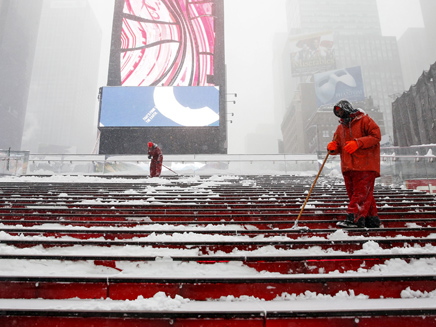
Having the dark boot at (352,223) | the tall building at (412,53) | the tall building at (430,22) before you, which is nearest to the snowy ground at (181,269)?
the dark boot at (352,223)

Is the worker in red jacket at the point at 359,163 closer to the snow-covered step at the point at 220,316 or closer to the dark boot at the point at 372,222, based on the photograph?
the dark boot at the point at 372,222

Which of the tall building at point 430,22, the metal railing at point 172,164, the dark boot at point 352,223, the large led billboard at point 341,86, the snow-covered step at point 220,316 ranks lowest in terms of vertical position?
the snow-covered step at point 220,316

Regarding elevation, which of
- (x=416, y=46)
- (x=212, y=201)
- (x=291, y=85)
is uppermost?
(x=416, y=46)

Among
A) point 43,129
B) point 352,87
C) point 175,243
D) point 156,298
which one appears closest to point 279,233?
point 175,243

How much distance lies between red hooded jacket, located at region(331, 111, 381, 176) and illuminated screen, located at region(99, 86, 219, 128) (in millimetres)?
13382

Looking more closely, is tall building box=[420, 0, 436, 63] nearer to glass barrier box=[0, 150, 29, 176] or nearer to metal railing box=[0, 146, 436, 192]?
metal railing box=[0, 146, 436, 192]

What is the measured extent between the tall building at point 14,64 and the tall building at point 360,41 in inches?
3715

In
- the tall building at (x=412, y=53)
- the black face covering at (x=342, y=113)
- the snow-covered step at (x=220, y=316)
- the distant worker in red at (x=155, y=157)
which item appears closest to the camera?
the snow-covered step at (x=220, y=316)

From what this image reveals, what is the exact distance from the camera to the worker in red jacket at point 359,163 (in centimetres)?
316

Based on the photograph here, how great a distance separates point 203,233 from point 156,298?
4.74ft

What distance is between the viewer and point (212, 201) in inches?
212

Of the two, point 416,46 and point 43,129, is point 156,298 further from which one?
point 416,46

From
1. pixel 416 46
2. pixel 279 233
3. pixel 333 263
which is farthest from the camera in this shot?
pixel 416 46

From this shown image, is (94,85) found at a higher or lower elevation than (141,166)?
higher
